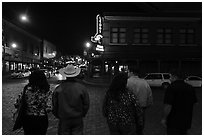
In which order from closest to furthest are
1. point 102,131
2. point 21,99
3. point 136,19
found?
point 21,99 → point 102,131 → point 136,19

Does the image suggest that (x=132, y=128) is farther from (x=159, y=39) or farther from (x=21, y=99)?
(x=159, y=39)

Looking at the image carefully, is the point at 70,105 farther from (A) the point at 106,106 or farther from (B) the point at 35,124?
(B) the point at 35,124

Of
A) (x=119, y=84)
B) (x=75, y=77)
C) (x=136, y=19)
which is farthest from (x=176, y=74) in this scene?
(x=136, y=19)

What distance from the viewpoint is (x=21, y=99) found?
209 inches

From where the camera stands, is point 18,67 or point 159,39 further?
point 18,67

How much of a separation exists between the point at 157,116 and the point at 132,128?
558 cm

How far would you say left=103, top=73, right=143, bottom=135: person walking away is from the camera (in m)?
4.94

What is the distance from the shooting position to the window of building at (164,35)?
33812 millimetres

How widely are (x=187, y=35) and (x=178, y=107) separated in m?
30.4

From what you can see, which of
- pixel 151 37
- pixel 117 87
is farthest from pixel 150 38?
pixel 117 87

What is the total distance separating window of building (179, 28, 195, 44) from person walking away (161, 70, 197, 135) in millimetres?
29983

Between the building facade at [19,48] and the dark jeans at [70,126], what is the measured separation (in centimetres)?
3939

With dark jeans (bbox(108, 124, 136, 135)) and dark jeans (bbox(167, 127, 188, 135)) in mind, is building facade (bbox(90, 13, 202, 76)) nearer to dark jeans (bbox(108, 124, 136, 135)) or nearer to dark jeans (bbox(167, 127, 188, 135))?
dark jeans (bbox(167, 127, 188, 135))

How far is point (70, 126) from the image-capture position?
504 cm
